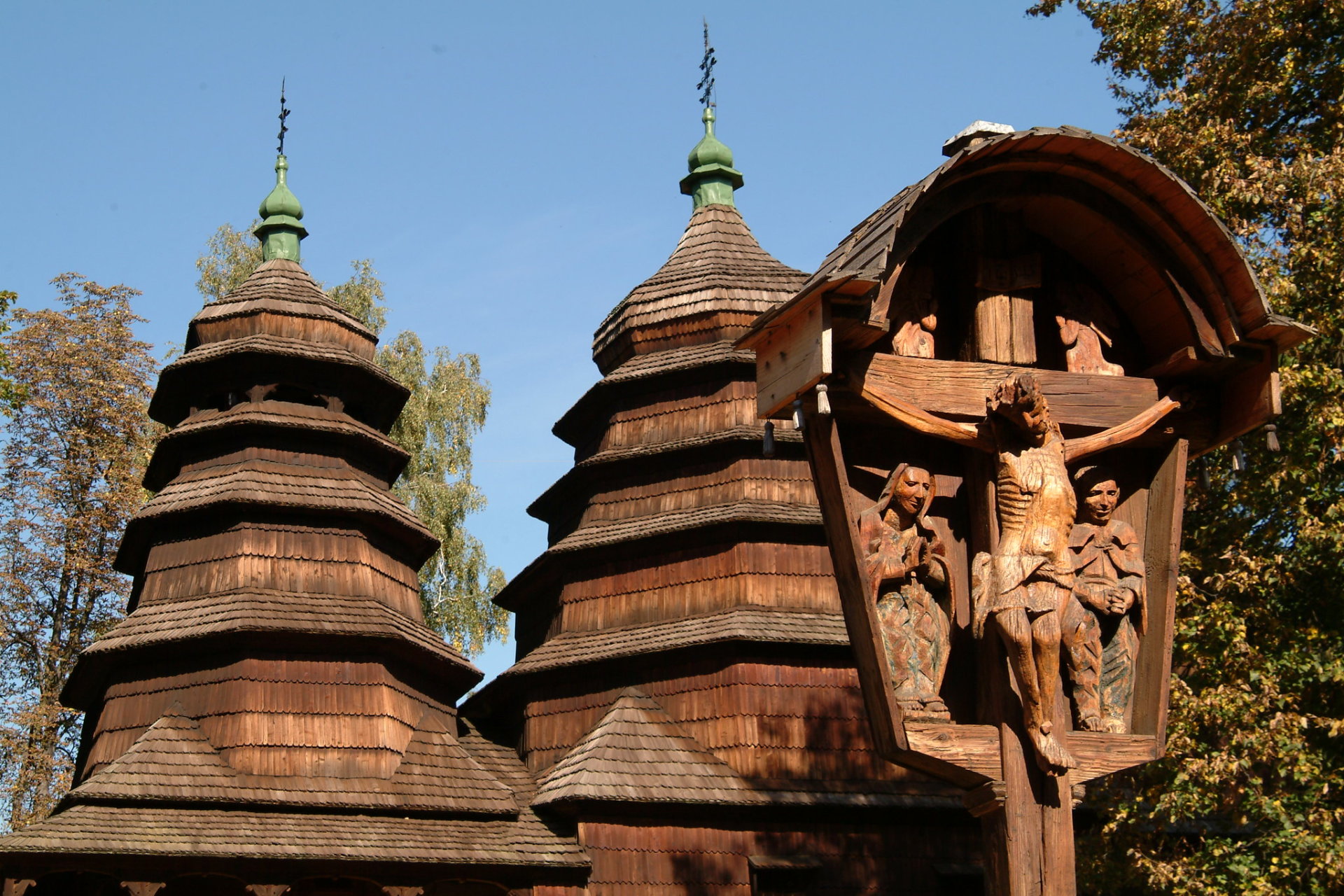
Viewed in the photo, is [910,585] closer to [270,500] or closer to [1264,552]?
[1264,552]

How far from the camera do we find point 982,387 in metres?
6.87

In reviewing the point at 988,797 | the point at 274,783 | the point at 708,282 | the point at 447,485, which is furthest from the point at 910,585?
the point at 447,485

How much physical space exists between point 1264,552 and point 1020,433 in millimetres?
10344

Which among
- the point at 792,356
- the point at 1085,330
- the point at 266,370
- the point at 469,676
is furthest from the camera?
the point at 266,370

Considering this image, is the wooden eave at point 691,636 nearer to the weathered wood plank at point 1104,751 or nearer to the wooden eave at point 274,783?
the wooden eave at point 274,783

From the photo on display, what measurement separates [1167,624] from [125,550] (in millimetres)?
16065

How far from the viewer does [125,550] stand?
2006 cm

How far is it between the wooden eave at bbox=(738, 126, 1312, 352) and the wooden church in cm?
904

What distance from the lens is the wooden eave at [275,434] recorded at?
19578 mm

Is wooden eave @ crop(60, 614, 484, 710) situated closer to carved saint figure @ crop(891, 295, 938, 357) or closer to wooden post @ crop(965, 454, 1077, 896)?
carved saint figure @ crop(891, 295, 938, 357)

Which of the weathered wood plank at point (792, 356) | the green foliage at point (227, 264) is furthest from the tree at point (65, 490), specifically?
the weathered wood plank at point (792, 356)

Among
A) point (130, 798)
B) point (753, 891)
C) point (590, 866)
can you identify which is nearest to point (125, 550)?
point (130, 798)

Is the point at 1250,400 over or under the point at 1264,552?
under

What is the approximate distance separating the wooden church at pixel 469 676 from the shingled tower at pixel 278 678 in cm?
4
